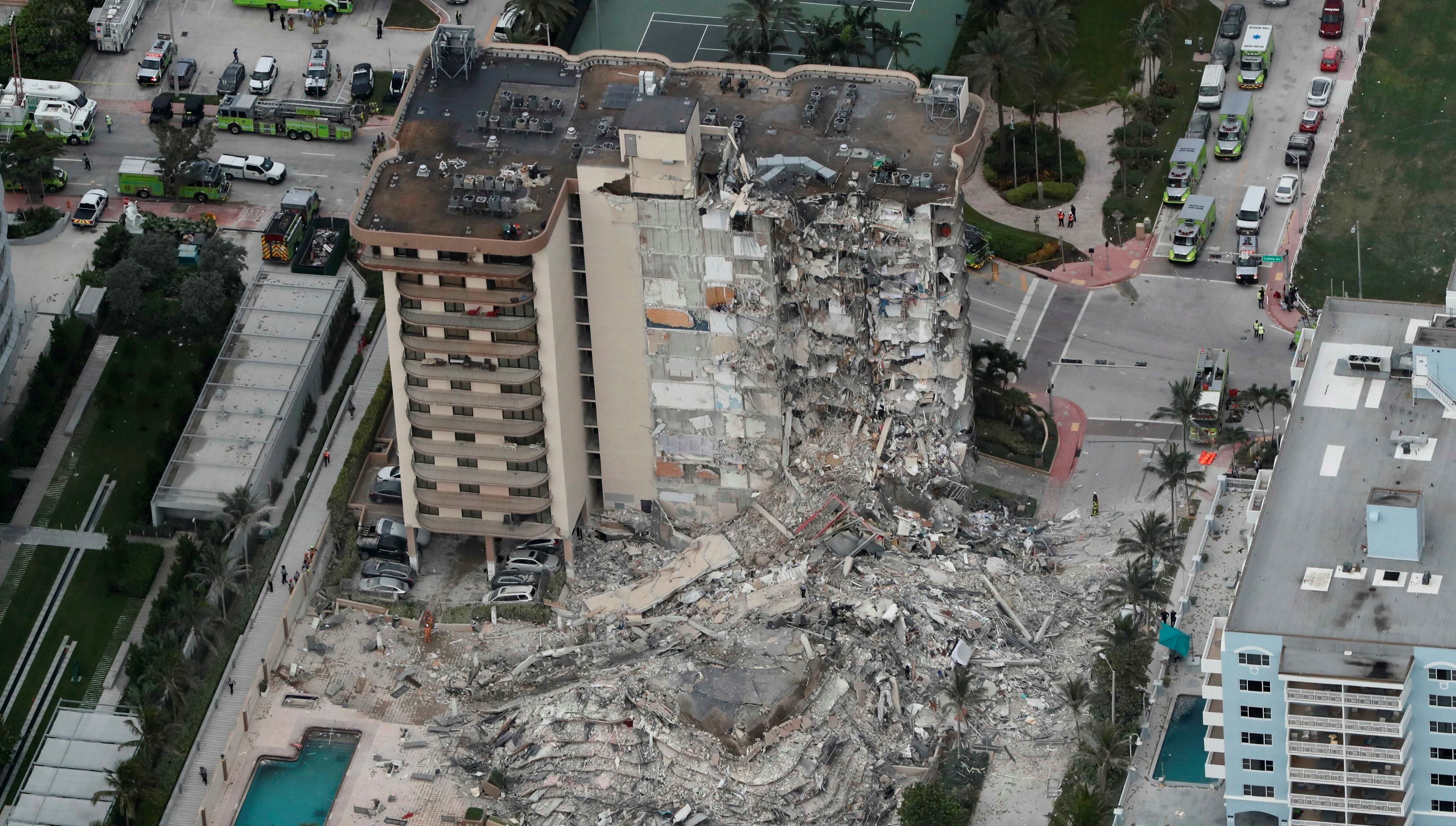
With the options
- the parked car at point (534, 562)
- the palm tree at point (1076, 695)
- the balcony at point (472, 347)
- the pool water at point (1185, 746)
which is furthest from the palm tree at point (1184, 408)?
the balcony at point (472, 347)

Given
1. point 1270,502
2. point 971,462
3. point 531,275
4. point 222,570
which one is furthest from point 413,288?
point 1270,502

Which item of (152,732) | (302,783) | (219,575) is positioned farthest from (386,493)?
(152,732)

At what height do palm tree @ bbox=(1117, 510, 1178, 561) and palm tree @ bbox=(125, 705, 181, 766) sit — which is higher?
palm tree @ bbox=(1117, 510, 1178, 561)

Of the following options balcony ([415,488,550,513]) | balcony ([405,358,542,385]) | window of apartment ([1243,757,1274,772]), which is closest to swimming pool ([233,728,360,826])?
balcony ([415,488,550,513])

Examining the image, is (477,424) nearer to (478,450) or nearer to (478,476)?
(478,450)

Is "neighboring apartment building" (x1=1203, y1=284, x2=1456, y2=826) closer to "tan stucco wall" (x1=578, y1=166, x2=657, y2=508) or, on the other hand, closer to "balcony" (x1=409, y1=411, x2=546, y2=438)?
"tan stucco wall" (x1=578, y1=166, x2=657, y2=508)

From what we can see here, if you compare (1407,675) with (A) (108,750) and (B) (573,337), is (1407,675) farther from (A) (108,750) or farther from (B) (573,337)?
(A) (108,750)
